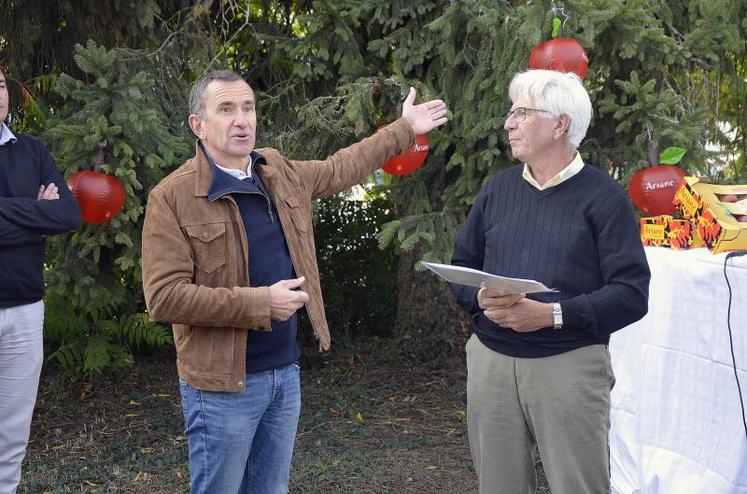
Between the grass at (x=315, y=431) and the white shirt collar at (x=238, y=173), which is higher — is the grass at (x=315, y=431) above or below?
below

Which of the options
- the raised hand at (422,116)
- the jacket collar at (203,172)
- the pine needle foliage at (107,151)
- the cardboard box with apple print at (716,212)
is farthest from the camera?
the pine needle foliage at (107,151)

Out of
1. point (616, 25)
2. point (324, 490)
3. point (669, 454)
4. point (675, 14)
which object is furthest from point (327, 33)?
point (669, 454)

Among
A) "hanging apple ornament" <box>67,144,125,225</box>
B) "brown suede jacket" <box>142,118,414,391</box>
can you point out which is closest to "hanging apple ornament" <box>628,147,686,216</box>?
"brown suede jacket" <box>142,118,414,391</box>

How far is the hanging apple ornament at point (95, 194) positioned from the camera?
173 inches

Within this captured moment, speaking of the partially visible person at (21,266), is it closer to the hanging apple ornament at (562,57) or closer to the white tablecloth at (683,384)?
the hanging apple ornament at (562,57)

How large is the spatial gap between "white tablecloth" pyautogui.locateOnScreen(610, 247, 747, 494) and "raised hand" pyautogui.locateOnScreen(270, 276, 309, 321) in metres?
1.87

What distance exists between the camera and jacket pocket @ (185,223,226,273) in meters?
2.63

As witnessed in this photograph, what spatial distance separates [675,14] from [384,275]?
3.64 m

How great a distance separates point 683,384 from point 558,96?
5.47 feet

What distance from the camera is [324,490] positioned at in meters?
4.72

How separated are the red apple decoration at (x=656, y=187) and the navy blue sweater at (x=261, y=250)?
95.6 inches

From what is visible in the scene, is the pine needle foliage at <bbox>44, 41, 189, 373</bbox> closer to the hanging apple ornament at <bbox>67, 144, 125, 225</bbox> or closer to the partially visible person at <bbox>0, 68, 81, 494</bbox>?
the hanging apple ornament at <bbox>67, 144, 125, 225</bbox>

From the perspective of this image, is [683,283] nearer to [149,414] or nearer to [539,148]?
[539,148]

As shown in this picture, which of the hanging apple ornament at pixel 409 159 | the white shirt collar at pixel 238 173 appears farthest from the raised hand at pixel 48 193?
the hanging apple ornament at pixel 409 159
